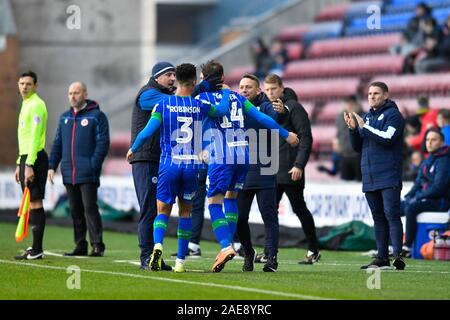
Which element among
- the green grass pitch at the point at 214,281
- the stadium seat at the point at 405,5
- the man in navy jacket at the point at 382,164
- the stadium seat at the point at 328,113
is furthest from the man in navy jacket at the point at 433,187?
the stadium seat at the point at 405,5

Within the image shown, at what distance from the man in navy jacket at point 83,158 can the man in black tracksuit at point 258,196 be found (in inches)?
96.9

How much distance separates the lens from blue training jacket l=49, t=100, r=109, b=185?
1491 cm

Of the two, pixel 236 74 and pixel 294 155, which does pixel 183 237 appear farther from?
pixel 236 74

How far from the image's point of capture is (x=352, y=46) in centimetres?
2805

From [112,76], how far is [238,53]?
3797 mm

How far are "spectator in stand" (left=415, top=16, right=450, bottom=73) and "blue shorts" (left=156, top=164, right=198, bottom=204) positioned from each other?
12.9 meters

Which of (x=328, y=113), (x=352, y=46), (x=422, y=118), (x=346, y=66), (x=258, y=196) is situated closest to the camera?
(x=258, y=196)

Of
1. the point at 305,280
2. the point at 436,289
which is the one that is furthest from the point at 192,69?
the point at 436,289

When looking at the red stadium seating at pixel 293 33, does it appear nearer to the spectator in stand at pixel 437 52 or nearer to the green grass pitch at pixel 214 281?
the spectator in stand at pixel 437 52

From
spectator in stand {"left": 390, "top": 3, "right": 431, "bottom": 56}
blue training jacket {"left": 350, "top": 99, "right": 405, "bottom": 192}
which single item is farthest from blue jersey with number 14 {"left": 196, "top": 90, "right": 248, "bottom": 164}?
spectator in stand {"left": 390, "top": 3, "right": 431, "bottom": 56}

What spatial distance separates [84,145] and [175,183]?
3270 millimetres

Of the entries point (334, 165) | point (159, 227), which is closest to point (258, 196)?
point (159, 227)
